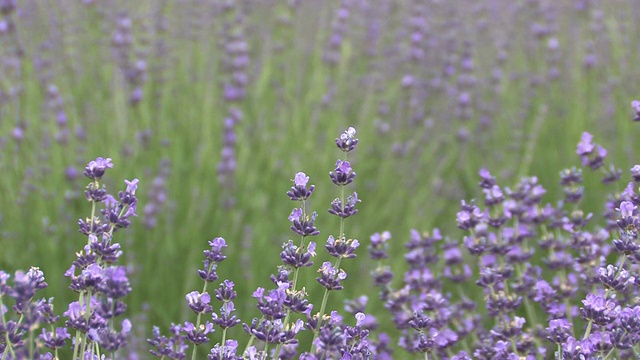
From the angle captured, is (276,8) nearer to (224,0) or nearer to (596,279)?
(224,0)

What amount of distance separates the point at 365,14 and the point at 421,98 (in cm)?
75

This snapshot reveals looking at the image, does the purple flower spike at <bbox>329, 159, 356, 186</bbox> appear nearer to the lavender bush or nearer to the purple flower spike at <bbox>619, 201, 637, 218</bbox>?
the lavender bush

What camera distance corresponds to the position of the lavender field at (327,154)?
2.15 metres

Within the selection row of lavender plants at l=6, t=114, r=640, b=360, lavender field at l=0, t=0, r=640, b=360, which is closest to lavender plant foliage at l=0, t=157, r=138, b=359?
row of lavender plants at l=6, t=114, r=640, b=360

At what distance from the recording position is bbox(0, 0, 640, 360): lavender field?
7.07 ft

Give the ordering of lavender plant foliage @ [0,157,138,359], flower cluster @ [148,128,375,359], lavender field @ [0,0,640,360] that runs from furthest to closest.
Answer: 1. lavender field @ [0,0,640,360]
2. flower cluster @ [148,128,375,359]
3. lavender plant foliage @ [0,157,138,359]

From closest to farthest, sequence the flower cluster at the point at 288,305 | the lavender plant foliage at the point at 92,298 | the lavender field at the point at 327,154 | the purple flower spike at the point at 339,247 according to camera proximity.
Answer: the lavender plant foliage at the point at 92,298
the flower cluster at the point at 288,305
the purple flower spike at the point at 339,247
the lavender field at the point at 327,154

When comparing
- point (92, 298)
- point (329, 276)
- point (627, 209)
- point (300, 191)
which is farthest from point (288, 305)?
point (627, 209)

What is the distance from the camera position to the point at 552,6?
193 inches

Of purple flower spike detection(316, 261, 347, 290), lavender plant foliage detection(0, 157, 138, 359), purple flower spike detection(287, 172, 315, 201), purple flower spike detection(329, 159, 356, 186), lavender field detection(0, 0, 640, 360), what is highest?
lavender field detection(0, 0, 640, 360)

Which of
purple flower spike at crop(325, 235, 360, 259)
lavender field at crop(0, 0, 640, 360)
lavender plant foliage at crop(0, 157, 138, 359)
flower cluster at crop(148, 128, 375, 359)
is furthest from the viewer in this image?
lavender field at crop(0, 0, 640, 360)

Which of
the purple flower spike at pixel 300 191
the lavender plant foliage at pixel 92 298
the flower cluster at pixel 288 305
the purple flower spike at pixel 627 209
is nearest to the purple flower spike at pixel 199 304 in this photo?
the flower cluster at pixel 288 305

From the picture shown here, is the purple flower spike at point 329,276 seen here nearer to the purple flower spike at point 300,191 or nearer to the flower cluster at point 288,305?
the flower cluster at point 288,305

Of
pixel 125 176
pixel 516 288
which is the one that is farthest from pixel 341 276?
pixel 125 176
